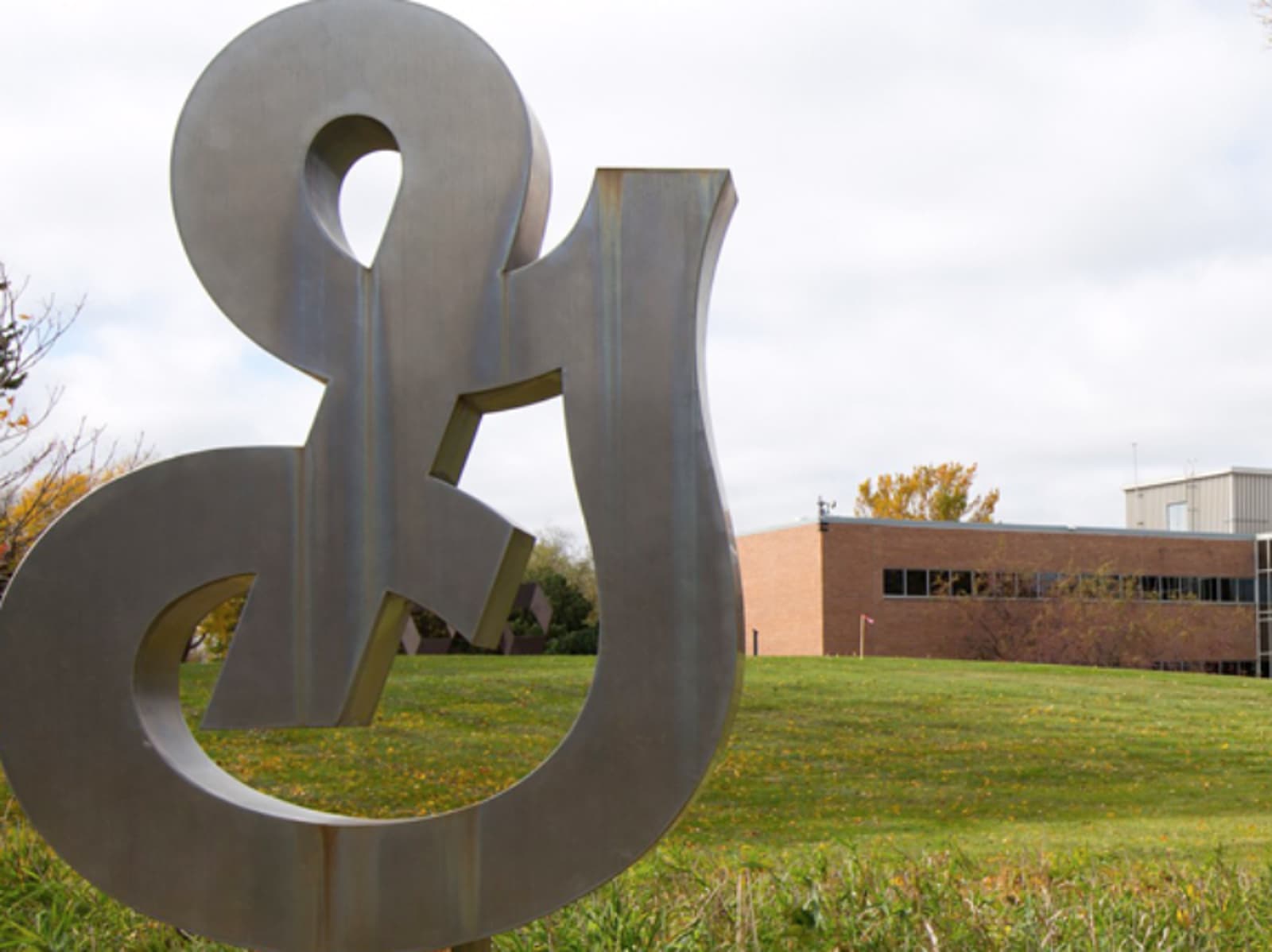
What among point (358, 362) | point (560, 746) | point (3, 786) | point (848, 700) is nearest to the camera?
point (560, 746)

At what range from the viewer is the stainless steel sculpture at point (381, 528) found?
4094 millimetres

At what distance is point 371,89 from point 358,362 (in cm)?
91

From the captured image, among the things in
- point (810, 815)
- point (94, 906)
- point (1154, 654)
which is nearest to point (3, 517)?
point (94, 906)

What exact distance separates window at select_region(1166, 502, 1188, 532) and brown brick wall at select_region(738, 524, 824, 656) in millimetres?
17206

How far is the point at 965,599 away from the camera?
3959 centimetres

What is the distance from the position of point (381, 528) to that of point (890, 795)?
36.6 ft

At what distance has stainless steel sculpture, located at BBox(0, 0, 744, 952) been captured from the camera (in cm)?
409

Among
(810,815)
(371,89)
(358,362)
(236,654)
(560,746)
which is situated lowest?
(810,815)

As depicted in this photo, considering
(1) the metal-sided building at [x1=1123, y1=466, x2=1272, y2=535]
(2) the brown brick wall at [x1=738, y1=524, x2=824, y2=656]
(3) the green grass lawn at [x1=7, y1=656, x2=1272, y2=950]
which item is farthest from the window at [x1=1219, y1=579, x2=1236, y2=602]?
(3) the green grass lawn at [x1=7, y1=656, x2=1272, y2=950]

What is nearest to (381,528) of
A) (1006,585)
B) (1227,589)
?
(1006,585)

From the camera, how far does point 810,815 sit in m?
13.4

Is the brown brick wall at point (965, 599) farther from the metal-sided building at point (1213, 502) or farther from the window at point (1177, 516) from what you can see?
the window at point (1177, 516)

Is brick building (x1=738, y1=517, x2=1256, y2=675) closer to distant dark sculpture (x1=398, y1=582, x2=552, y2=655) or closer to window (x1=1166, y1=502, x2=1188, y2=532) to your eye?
window (x1=1166, y1=502, x2=1188, y2=532)

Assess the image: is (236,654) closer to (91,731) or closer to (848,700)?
(91,731)
